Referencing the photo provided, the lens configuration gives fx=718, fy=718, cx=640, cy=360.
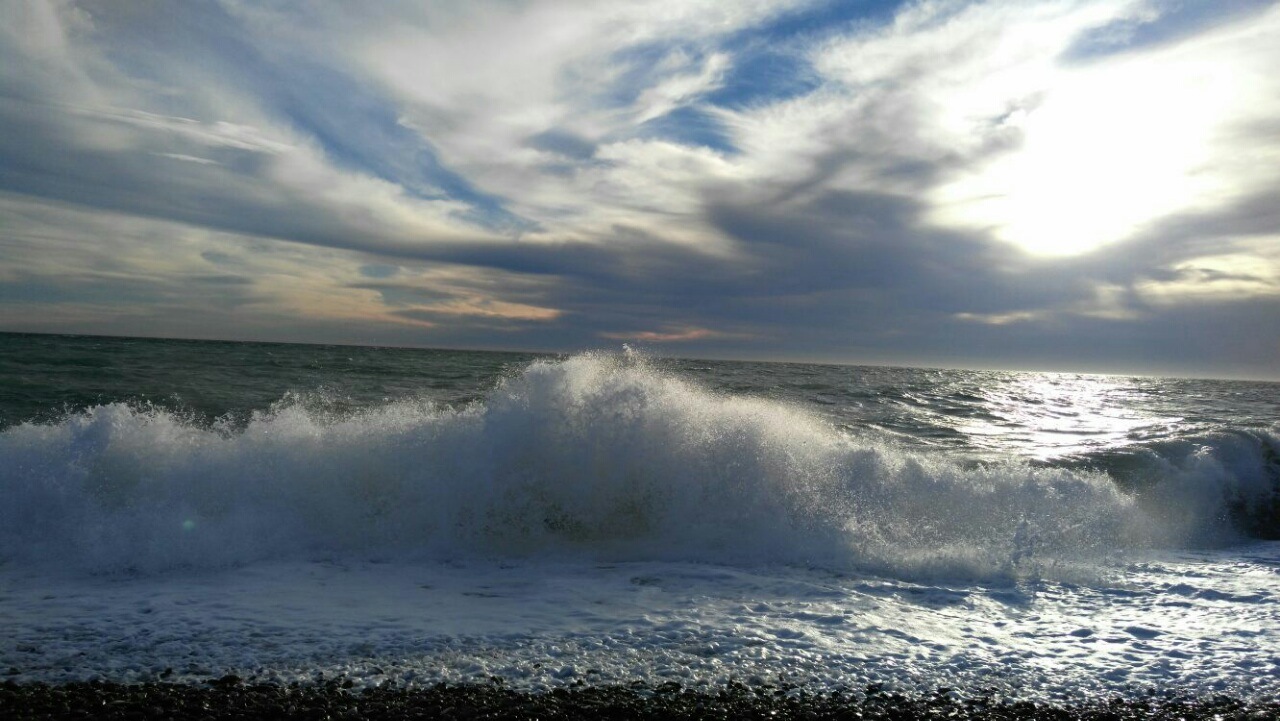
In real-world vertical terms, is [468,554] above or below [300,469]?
below

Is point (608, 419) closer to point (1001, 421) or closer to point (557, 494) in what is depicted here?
point (557, 494)

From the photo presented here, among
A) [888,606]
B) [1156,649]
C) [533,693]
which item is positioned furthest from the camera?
[888,606]

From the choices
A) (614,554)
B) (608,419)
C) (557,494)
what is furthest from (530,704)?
(608,419)

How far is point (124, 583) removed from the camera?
6.25 m

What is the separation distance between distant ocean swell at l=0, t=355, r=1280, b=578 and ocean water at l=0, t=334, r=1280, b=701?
0.14 feet

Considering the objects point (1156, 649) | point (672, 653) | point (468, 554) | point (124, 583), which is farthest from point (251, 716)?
point (1156, 649)

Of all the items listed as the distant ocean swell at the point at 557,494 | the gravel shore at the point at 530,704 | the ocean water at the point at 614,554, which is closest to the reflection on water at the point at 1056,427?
the ocean water at the point at 614,554

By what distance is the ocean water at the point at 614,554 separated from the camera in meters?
4.76

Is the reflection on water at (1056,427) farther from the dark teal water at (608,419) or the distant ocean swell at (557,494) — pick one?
the distant ocean swell at (557,494)

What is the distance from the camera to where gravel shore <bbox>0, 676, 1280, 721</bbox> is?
12.9 feet

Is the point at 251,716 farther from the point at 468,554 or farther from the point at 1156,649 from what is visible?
the point at 1156,649

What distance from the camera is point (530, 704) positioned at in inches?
160

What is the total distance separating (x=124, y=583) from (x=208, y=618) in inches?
62.0

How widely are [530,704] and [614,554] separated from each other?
3.82 m
